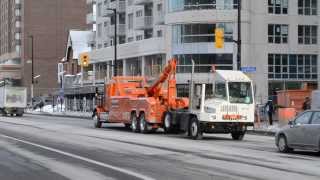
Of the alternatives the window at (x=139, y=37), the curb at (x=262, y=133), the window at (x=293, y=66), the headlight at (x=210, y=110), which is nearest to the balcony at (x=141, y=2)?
the window at (x=139, y=37)

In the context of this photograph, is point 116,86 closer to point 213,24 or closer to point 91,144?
point 91,144

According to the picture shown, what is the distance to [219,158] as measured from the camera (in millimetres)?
19000

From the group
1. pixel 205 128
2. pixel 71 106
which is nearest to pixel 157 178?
pixel 205 128

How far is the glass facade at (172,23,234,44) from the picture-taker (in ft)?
229

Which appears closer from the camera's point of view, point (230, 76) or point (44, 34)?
point (230, 76)

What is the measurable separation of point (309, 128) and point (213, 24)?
50.3m

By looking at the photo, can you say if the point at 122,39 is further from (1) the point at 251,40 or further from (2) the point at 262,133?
(2) the point at 262,133

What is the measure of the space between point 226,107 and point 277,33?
45535 millimetres

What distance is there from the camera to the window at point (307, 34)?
73.5 meters

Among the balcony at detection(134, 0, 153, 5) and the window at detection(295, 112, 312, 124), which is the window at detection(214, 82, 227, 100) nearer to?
the window at detection(295, 112, 312, 124)

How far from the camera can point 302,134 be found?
20.5m

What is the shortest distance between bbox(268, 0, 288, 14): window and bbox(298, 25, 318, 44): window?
2.50 meters

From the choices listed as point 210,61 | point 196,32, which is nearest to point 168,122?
point 210,61

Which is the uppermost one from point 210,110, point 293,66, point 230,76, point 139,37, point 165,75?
point 139,37
